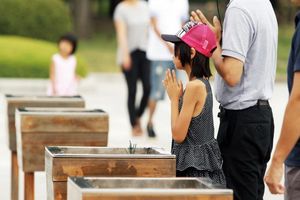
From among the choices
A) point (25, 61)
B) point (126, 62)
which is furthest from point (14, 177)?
point (25, 61)

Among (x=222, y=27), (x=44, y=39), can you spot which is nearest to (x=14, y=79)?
(x=44, y=39)

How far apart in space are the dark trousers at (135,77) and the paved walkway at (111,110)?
1.06 feet

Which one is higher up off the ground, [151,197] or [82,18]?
[82,18]

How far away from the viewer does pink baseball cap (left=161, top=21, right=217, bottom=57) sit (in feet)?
19.8

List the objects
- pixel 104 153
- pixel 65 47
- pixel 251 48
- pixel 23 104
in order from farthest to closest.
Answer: pixel 65 47 < pixel 23 104 < pixel 251 48 < pixel 104 153

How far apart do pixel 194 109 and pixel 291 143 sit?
131 centimetres

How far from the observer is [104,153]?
5664mm

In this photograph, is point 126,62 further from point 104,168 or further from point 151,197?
point 151,197

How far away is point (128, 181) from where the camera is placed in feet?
15.4

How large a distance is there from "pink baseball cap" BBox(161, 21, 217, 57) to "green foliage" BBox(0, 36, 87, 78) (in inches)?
605

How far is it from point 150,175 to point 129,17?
850cm

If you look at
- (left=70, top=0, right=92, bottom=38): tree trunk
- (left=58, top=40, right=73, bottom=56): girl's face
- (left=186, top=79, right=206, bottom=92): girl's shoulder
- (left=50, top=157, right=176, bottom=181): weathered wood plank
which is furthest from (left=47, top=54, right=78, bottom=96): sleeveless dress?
(left=70, top=0, right=92, bottom=38): tree trunk

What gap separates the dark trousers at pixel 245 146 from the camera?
6.22 metres

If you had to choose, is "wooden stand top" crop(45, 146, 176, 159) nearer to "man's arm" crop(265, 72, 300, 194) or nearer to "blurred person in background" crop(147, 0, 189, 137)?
"man's arm" crop(265, 72, 300, 194)
